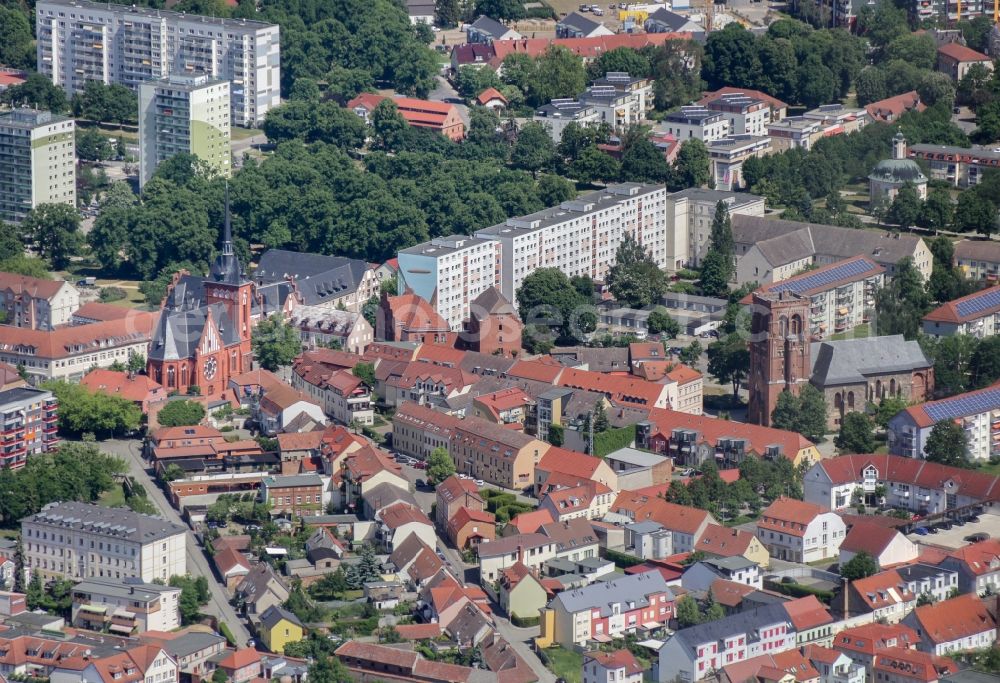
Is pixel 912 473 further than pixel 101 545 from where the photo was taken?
Yes

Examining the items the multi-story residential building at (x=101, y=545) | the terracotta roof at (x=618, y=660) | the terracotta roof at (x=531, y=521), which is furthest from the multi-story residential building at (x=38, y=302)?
the terracotta roof at (x=618, y=660)

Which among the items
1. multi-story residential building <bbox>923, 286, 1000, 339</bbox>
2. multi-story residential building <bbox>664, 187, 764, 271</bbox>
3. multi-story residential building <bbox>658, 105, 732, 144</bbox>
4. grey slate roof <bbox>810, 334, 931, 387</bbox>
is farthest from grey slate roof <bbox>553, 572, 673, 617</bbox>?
multi-story residential building <bbox>658, 105, 732, 144</bbox>

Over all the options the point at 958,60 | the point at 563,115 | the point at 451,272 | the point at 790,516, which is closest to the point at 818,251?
the point at 451,272

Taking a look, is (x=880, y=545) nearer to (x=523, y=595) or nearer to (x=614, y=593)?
(x=614, y=593)

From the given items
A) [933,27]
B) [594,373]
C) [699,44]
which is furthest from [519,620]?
[933,27]

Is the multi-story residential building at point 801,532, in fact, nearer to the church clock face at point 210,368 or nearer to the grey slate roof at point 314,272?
the church clock face at point 210,368

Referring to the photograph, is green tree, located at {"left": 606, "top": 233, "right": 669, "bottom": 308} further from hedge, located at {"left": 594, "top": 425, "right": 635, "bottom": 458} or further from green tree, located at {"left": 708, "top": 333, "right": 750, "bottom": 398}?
hedge, located at {"left": 594, "top": 425, "right": 635, "bottom": 458}
